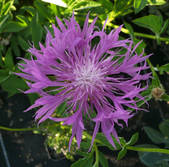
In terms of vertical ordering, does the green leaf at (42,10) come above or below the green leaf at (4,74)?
above

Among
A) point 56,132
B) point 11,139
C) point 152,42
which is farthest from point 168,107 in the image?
point 11,139

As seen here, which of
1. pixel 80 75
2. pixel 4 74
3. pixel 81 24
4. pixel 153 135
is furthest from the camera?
pixel 153 135

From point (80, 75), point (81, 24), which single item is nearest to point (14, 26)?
point (81, 24)

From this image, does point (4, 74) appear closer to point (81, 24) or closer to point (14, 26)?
point (14, 26)

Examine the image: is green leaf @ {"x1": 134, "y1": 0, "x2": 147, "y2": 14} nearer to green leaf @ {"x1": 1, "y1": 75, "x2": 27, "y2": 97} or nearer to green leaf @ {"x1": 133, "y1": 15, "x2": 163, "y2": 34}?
green leaf @ {"x1": 133, "y1": 15, "x2": 163, "y2": 34}

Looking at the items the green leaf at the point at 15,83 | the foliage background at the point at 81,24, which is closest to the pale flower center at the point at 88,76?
the foliage background at the point at 81,24

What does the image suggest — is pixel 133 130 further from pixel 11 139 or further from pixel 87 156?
pixel 11 139

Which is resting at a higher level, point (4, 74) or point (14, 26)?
point (14, 26)

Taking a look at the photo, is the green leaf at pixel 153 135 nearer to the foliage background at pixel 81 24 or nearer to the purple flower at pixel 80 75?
the foliage background at pixel 81 24

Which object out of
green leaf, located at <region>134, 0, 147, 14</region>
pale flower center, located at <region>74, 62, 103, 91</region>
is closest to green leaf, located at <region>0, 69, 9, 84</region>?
pale flower center, located at <region>74, 62, 103, 91</region>
